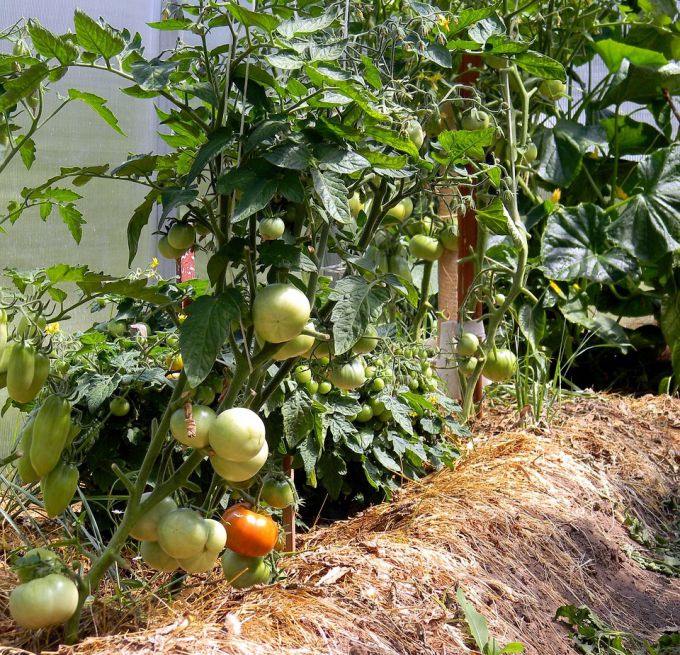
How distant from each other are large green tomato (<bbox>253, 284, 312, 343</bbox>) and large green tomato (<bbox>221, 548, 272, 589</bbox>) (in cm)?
39

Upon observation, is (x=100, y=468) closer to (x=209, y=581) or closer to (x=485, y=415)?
(x=209, y=581)

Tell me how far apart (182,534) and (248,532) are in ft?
0.49

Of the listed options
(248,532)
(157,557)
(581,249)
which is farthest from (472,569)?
(581,249)

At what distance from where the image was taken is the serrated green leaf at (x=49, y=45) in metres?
1.06

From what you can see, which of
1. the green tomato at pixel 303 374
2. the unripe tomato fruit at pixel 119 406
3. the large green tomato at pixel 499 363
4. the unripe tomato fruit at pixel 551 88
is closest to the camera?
the unripe tomato fruit at pixel 119 406

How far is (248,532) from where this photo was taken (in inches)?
47.3

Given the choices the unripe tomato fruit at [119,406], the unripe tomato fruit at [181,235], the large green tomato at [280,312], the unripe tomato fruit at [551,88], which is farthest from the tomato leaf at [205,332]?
the unripe tomato fruit at [551,88]

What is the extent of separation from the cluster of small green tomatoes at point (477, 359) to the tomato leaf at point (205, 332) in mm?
1235

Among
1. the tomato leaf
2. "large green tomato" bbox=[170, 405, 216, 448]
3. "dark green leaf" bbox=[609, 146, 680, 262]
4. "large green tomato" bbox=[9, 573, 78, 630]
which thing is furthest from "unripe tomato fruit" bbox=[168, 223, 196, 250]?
"dark green leaf" bbox=[609, 146, 680, 262]

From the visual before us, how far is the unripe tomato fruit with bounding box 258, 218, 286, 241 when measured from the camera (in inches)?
44.7

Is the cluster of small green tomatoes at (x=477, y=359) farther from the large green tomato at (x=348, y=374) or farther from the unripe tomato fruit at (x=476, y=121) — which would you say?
the large green tomato at (x=348, y=374)

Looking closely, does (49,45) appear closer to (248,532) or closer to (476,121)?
(248,532)

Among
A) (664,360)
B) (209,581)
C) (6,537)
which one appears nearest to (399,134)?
(209,581)

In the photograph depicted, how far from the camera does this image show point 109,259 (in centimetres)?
233
